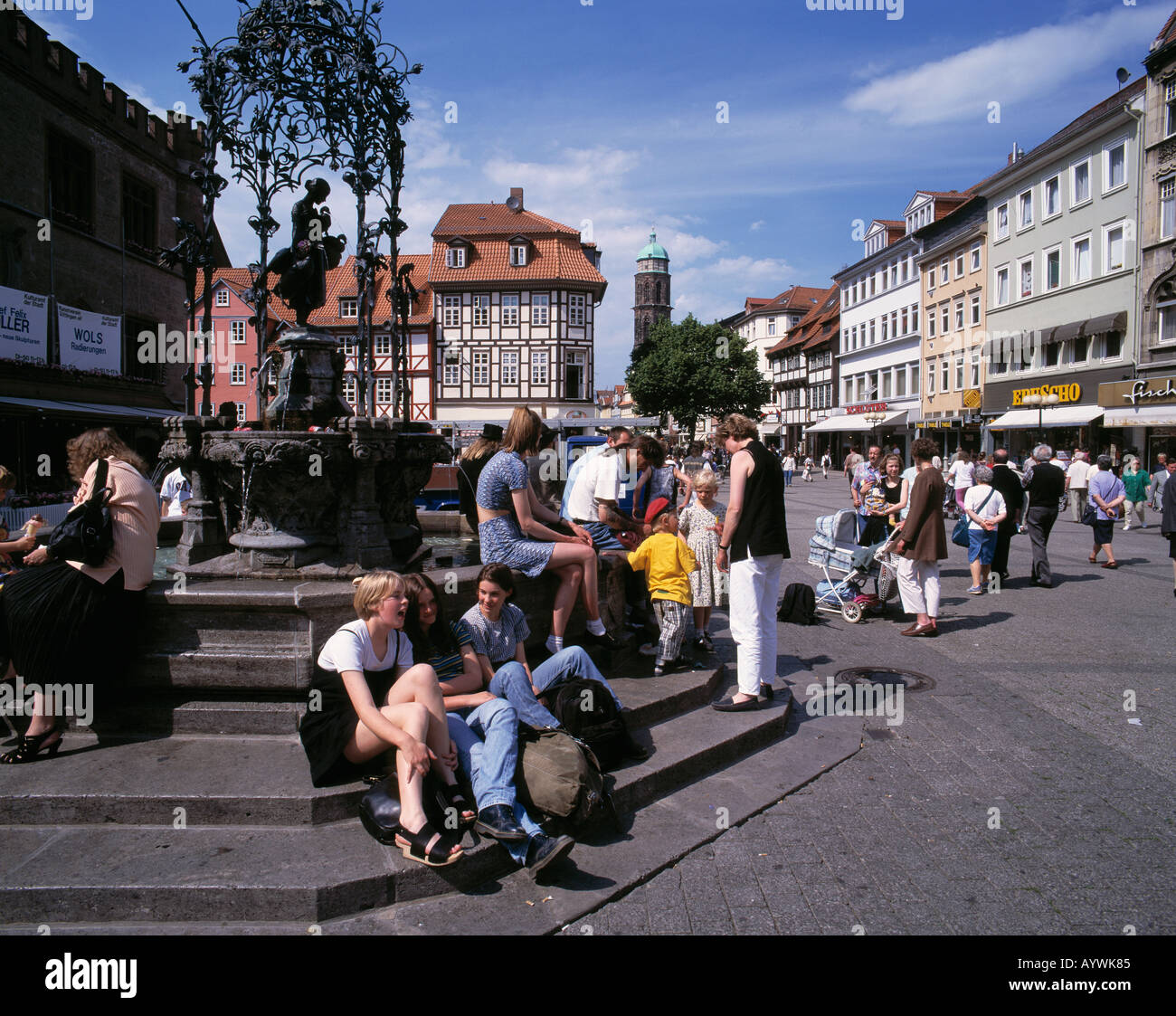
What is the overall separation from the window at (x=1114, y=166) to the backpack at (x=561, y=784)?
3456 cm

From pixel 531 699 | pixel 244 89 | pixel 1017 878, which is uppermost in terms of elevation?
pixel 244 89

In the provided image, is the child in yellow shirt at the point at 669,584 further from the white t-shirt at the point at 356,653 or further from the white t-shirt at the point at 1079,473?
the white t-shirt at the point at 1079,473

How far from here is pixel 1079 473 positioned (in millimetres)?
20000

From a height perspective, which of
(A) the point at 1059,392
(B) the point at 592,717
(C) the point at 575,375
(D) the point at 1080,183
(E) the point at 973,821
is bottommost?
(E) the point at 973,821

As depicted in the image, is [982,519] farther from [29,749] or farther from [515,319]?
[515,319]

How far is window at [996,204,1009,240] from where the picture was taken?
39656 millimetres

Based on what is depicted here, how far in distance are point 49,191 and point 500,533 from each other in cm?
2276

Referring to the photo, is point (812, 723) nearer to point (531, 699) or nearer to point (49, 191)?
point (531, 699)

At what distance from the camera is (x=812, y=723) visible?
6320 mm

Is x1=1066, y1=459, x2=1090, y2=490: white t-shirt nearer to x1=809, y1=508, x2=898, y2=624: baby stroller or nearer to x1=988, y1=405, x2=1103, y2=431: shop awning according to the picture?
x1=988, y1=405, x2=1103, y2=431: shop awning

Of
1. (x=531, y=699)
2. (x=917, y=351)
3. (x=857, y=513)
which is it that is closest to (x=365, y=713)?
(x=531, y=699)

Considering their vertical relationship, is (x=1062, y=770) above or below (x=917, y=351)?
below

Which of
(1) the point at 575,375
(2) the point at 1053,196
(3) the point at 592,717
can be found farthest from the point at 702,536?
(1) the point at 575,375

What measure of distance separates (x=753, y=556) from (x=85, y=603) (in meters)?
4.07
